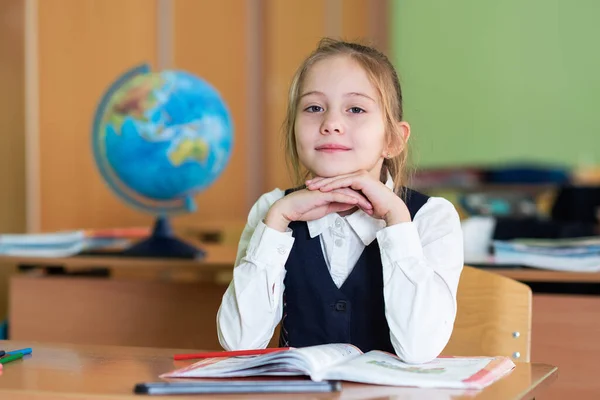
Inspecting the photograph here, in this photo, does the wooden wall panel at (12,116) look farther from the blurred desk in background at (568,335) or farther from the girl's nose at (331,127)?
the girl's nose at (331,127)

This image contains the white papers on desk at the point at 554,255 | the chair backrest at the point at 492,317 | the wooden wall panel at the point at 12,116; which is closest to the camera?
the chair backrest at the point at 492,317

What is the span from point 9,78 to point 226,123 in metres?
1.40

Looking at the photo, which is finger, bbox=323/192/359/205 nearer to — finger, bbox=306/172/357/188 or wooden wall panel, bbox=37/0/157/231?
finger, bbox=306/172/357/188

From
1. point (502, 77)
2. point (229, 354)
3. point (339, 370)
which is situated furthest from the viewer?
point (502, 77)

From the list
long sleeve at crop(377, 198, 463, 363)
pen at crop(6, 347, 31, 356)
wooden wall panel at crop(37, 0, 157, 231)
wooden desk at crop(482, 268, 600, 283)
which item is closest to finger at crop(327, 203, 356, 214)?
long sleeve at crop(377, 198, 463, 363)

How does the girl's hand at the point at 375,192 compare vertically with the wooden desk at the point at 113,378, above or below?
above

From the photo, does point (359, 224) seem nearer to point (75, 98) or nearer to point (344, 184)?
point (344, 184)

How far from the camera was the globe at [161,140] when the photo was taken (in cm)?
243

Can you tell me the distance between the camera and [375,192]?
4.84ft

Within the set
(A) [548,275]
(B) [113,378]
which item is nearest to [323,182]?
(B) [113,378]

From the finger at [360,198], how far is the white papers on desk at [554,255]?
771mm

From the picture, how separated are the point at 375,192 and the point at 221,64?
409 centimetres

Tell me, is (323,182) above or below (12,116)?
below

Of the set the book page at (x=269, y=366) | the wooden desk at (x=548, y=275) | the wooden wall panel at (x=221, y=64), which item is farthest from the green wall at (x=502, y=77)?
the book page at (x=269, y=366)
